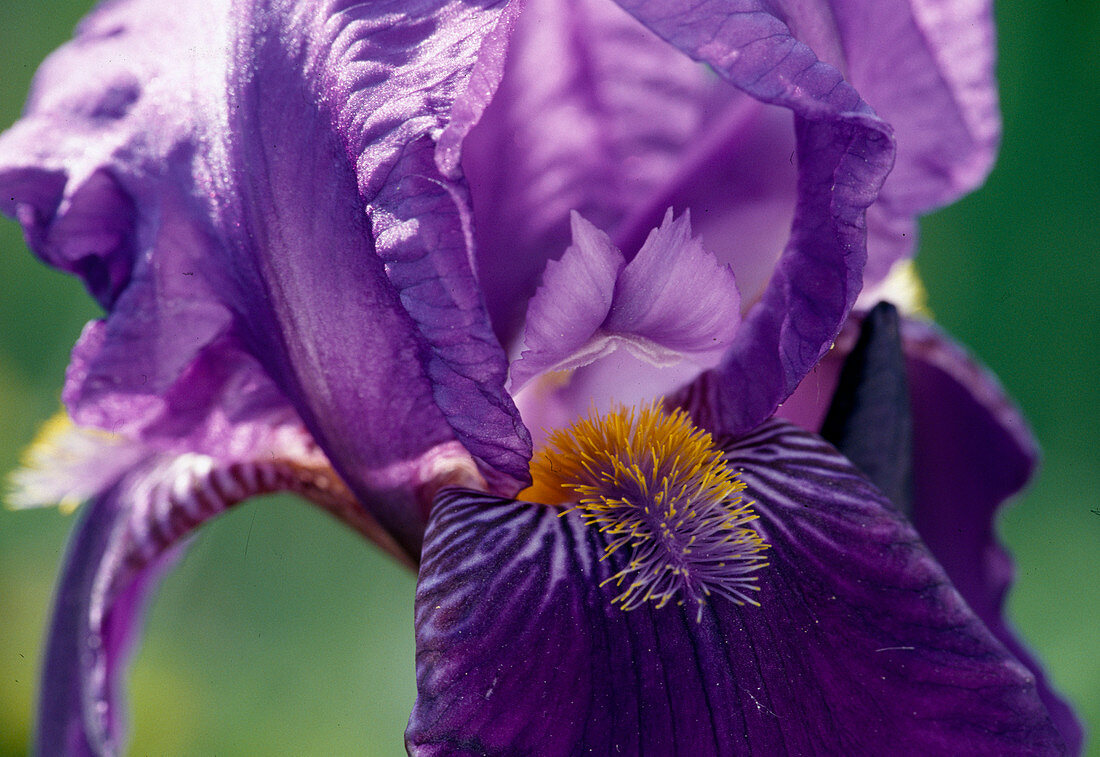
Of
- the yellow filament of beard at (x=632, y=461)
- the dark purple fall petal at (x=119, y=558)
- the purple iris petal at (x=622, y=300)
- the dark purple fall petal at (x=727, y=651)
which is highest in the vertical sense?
the purple iris petal at (x=622, y=300)

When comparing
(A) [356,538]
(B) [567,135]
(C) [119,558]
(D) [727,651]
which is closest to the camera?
(D) [727,651]

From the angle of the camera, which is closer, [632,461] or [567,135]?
[632,461]

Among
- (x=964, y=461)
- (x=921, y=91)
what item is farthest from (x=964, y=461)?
(x=921, y=91)

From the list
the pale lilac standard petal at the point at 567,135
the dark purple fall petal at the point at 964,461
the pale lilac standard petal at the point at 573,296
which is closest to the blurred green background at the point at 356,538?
the dark purple fall petal at the point at 964,461

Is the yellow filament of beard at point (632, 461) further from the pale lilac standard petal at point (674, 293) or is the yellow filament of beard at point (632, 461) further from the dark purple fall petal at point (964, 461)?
the dark purple fall petal at point (964, 461)

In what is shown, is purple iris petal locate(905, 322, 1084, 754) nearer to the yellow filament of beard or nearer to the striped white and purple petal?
the yellow filament of beard

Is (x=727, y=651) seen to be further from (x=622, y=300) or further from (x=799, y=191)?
(x=799, y=191)
